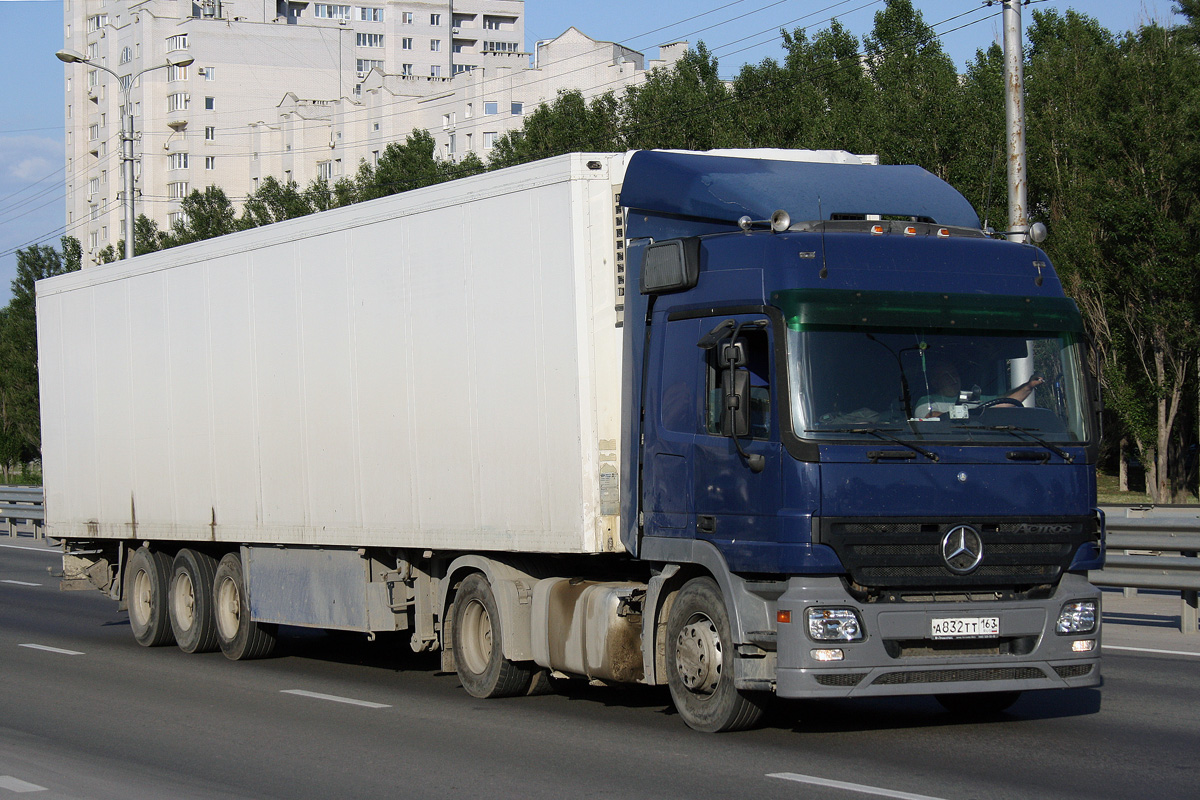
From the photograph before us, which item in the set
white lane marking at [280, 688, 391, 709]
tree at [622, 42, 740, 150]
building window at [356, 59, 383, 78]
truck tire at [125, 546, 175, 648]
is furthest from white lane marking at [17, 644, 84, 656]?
building window at [356, 59, 383, 78]

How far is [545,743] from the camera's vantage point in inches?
351

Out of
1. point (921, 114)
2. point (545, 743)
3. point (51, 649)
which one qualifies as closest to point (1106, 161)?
point (921, 114)

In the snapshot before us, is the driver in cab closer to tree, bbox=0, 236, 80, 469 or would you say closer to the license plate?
the license plate

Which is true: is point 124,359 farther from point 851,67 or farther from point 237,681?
point 851,67

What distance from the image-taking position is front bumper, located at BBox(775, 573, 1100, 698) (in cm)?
804

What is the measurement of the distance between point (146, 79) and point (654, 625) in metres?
112

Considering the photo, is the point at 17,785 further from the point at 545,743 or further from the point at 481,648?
the point at 481,648

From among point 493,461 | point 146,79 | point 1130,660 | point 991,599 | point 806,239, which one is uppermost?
point 146,79

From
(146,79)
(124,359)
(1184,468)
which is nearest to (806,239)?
(124,359)

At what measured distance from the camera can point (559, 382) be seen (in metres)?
9.85

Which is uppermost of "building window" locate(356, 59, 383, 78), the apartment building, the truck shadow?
"building window" locate(356, 59, 383, 78)

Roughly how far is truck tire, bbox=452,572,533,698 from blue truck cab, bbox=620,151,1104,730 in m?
1.80

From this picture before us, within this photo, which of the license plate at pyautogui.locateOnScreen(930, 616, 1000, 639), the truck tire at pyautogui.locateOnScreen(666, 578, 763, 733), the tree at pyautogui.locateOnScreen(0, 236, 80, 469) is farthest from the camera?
the tree at pyautogui.locateOnScreen(0, 236, 80, 469)

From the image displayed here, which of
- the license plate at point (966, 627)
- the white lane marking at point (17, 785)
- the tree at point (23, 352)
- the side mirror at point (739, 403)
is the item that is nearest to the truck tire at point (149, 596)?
the white lane marking at point (17, 785)
